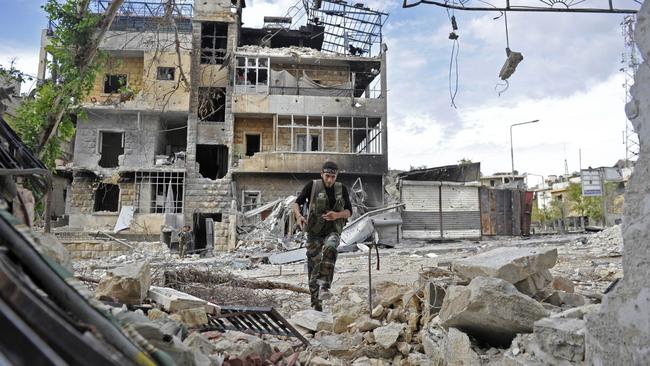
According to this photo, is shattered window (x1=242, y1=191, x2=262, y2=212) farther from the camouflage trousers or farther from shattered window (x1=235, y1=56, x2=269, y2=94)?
the camouflage trousers

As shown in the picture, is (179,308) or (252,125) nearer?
(179,308)

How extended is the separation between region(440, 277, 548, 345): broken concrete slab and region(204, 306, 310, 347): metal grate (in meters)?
1.16

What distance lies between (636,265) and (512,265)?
1.55 metres

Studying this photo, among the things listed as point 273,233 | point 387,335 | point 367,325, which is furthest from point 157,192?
point 387,335

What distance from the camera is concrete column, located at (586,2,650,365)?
152 centimetres

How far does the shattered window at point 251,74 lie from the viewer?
67.7 feet

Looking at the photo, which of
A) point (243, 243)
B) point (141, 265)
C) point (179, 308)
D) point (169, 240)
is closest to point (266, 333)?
point (179, 308)

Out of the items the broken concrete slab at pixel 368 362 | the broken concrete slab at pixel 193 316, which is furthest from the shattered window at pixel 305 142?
the broken concrete slab at pixel 368 362

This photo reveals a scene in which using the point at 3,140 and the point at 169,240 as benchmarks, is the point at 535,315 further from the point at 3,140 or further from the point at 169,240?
the point at 169,240

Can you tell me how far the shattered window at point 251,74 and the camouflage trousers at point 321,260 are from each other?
17.1 m

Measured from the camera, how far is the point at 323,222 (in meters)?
4.52

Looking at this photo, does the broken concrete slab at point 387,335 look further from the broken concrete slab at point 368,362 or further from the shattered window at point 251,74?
the shattered window at point 251,74

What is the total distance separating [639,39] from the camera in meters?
1.62

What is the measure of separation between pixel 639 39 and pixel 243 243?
1598 centimetres
